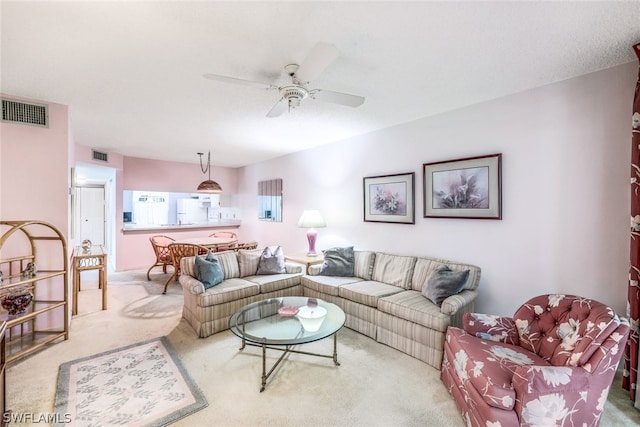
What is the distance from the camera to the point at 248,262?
3842 mm

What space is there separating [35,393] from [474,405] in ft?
9.83

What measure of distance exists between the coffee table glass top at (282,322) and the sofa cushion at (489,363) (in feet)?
2.96

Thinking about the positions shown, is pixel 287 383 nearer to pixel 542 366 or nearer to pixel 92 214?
pixel 542 366

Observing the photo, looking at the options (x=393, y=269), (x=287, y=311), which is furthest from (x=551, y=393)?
(x=393, y=269)

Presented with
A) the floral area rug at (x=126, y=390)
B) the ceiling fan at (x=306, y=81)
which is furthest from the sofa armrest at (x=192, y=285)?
the ceiling fan at (x=306, y=81)

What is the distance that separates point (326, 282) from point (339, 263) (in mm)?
376

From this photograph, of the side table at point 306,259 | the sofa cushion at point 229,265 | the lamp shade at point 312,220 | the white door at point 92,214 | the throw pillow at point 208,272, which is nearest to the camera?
the throw pillow at point 208,272

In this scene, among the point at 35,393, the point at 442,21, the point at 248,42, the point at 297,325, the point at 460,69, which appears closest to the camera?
the point at 442,21

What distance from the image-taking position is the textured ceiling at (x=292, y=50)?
1.61 meters

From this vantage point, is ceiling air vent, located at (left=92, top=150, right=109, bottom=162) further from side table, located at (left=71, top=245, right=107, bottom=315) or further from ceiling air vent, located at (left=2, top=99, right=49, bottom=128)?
ceiling air vent, located at (left=2, top=99, right=49, bottom=128)

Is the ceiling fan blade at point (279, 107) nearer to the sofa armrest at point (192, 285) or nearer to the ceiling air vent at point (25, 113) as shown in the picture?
the sofa armrest at point (192, 285)

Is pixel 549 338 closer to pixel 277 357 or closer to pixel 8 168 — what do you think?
pixel 277 357

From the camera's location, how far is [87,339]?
2.94m

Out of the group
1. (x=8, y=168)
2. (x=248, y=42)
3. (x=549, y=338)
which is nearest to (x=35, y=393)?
→ (x=8, y=168)
